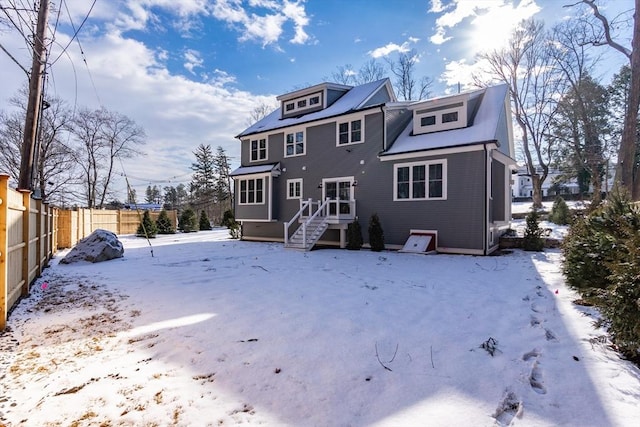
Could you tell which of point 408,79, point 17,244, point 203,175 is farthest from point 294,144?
point 203,175

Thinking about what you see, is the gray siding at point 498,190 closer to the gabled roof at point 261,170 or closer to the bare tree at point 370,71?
the gabled roof at point 261,170

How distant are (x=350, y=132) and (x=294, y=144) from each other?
323cm

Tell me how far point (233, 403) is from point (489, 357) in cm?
245

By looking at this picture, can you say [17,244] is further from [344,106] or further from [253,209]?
[344,106]

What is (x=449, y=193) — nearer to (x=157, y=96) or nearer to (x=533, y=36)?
(x=157, y=96)


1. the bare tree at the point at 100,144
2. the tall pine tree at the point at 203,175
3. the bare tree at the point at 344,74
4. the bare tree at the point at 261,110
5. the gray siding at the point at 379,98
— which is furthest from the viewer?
the tall pine tree at the point at 203,175

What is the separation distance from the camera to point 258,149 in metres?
17.6

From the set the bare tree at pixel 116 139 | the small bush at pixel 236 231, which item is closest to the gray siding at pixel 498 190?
the small bush at pixel 236 231

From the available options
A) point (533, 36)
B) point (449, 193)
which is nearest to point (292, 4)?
point (449, 193)

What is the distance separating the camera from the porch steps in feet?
41.9

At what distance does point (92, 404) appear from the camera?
8.31 ft

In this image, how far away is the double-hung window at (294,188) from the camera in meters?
15.8

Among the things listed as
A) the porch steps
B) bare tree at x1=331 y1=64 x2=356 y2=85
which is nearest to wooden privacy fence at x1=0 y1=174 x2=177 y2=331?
the porch steps

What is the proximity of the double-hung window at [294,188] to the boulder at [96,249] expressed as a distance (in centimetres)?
769
